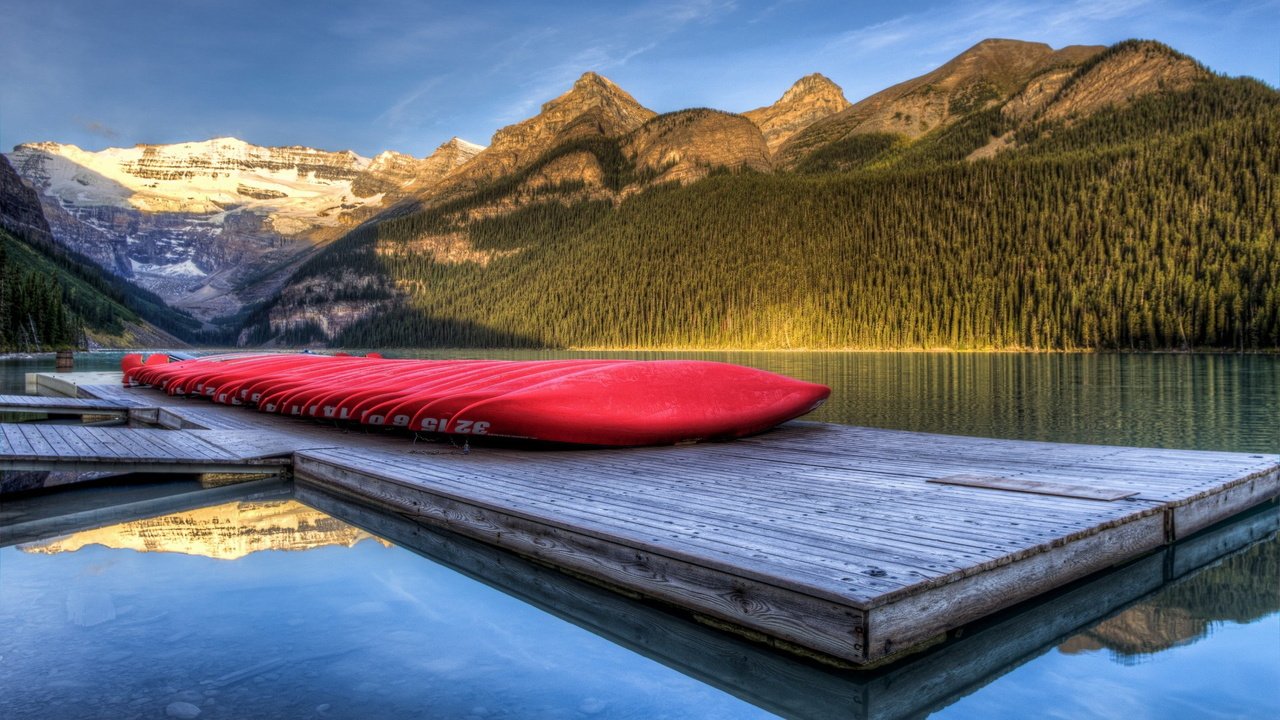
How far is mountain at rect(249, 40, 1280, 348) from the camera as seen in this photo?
76.1 meters

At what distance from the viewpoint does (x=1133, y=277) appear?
75500 mm

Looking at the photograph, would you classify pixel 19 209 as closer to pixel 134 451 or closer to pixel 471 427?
pixel 134 451

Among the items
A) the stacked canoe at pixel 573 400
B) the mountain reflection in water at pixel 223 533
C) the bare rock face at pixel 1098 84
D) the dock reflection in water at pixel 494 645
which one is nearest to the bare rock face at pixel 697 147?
the bare rock face at pixel 1098 84

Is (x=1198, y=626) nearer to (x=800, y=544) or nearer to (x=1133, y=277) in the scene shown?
(x=800, y=544)

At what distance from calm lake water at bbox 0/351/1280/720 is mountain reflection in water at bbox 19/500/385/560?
38 mm

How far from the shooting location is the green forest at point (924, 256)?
241ft

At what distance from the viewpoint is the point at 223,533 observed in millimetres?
7008

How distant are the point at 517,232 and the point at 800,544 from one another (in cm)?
15681

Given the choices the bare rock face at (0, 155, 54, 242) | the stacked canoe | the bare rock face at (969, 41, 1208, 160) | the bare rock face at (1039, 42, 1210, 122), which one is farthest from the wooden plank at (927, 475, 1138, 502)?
the bare rock face at (0, 155, 54, 242)

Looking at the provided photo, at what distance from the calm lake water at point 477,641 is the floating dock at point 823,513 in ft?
0.65

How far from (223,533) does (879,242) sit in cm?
10330

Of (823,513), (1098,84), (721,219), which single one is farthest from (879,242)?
(823,513)

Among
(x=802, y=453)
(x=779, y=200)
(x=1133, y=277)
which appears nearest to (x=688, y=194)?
(x=779, y=200)

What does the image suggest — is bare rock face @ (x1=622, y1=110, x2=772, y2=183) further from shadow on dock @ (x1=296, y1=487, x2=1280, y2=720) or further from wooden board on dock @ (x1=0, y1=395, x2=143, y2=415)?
shadow on dock @ (x1=296, y1=487, x2=1280, y2=720)
